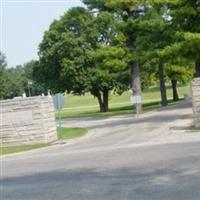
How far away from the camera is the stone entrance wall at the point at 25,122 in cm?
2689

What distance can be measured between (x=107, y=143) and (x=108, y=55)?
19.1m

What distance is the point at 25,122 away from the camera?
27047mm

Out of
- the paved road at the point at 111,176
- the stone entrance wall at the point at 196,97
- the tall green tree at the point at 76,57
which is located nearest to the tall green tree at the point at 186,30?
the stone entrance wall at the point at 196,97

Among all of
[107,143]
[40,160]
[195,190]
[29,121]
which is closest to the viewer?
[195,190]

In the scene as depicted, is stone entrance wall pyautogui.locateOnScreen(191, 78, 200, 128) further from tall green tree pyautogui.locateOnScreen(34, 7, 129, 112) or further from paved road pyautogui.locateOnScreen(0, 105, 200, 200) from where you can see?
tall green tree pyautogui.locateOnScreen(34, 7, 129, 112)

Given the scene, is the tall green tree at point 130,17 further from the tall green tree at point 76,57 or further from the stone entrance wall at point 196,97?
the tall green tree at point 76,57

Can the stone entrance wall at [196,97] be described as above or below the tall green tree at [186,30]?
below

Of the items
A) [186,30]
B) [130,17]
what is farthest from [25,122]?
[130,17]

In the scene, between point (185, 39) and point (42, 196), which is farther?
point (185, 39)

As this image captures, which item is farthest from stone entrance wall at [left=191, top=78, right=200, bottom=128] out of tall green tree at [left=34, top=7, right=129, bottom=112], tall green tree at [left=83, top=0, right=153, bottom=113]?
tall green tree at [left=34, top=7, right=129, bottom=112]

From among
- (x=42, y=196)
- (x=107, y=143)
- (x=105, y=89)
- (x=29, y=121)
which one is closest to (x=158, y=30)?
(x=29, y=121)

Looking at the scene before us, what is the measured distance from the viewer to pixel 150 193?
32.3 feet

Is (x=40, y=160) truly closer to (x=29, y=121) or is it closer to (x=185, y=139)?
(x=185, y=139)

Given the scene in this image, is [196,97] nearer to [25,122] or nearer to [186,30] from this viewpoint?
[186,30]
